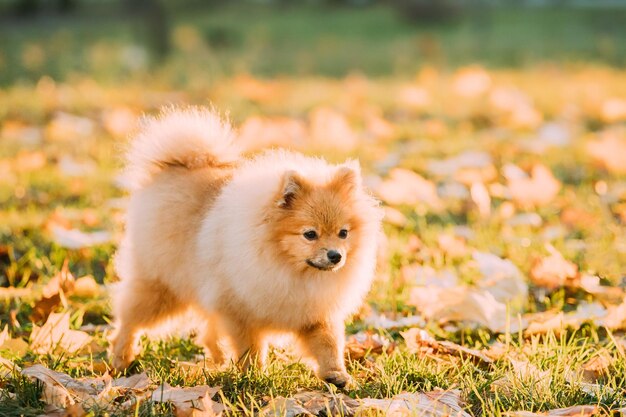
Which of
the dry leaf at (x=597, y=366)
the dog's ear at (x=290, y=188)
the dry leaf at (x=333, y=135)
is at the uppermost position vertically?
the dog's ear at (x=290, y=188)

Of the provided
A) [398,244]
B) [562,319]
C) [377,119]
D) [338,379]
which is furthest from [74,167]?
[562,319]

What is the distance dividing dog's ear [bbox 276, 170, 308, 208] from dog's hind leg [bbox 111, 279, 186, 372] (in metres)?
0.78

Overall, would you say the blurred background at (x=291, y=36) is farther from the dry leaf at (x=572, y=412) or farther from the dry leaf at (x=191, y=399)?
the dry leaf at (x=572, y=412)

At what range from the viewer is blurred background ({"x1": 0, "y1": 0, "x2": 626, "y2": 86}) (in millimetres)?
11570

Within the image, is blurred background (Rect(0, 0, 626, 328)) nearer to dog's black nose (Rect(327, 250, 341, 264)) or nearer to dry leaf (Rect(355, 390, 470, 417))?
dog's black nose (Rect(327, 250, 341, 264))

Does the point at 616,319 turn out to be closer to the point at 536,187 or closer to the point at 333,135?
the point at 536,187

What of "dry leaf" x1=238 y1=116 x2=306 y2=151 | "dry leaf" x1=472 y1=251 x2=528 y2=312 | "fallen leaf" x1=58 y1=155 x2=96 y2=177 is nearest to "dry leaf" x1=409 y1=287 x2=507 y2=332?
"dry leaf" x1=472 y1=251 x2=528 y2=312

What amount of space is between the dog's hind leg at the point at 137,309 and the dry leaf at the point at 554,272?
180 centimetres

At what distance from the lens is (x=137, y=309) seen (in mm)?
3557

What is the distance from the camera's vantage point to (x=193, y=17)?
18.2 meters

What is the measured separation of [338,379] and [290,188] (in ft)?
2.41

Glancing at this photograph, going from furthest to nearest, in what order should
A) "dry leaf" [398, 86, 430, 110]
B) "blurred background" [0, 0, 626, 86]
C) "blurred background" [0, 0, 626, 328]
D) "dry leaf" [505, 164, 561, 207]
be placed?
"blurred background" [0, 0, 626, 86], "dry leaf" [398, 86, 430, 110], "dry leaf" [505, 164, 561, 207], "blurred background" [0, 0, 626, 328]

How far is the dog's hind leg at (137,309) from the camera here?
3.53 metres

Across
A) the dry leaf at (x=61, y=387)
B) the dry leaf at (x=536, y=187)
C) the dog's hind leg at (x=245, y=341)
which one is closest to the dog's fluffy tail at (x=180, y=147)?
the dog's hind leg at (x=245, y=341)
